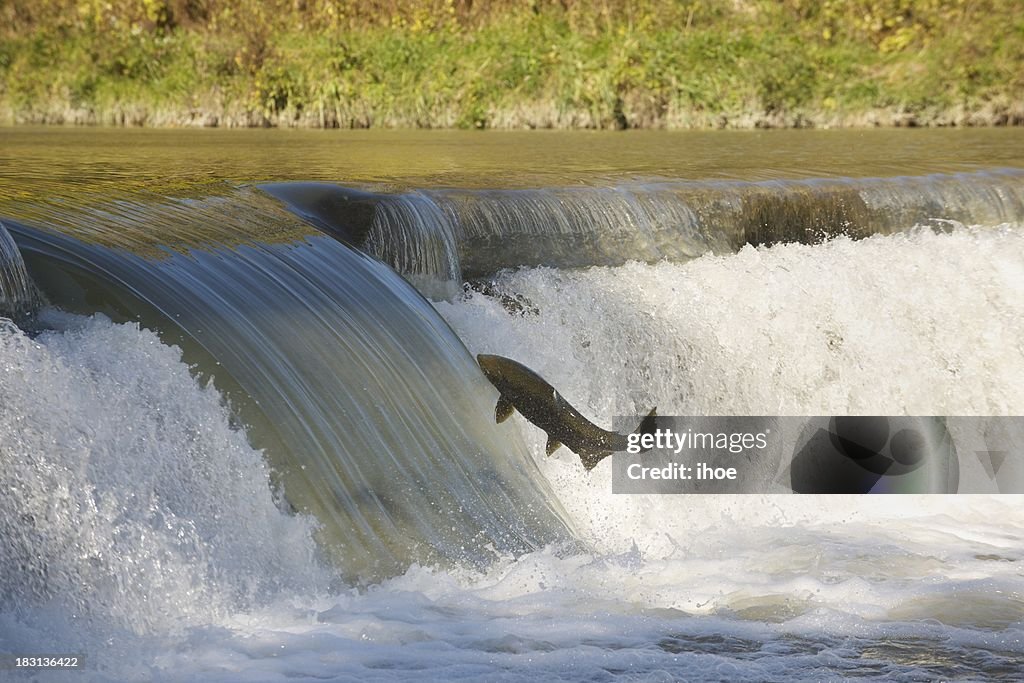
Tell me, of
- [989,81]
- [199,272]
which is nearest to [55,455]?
[199,272]

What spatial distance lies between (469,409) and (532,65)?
10542 millimetres

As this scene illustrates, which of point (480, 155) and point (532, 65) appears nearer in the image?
point (480, 155)

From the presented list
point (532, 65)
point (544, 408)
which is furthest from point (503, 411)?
point (532, 65)

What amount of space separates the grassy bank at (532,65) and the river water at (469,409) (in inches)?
268

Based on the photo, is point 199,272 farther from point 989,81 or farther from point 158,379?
point 989,81

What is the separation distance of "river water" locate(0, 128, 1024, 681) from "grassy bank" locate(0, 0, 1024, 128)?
682 centimetres

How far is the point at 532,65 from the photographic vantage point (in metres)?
15.0

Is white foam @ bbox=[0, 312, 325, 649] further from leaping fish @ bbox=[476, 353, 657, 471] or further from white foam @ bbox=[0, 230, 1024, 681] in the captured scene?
leaping fish @ bbox=[476, 353, 657, 471]

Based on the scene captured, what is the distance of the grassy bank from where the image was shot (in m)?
14.7

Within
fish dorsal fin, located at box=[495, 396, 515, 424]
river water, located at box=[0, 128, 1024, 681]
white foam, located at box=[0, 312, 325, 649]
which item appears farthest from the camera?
fish dorsal fin, located at box=[495, 396, 515, 424]

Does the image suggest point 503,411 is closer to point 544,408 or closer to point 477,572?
point 544,408

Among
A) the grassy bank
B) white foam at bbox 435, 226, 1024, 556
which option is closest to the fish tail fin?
white foam at bbox 435, 226, 1024, 556

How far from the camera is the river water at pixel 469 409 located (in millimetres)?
3762

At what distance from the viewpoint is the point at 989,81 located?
50.0ft
